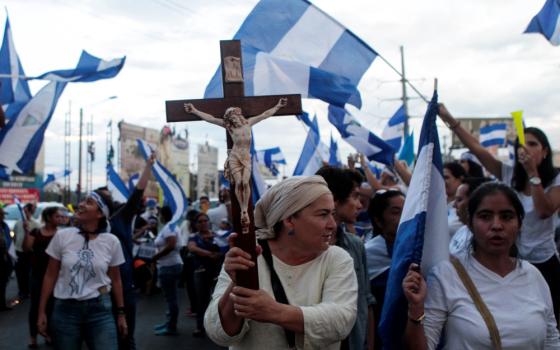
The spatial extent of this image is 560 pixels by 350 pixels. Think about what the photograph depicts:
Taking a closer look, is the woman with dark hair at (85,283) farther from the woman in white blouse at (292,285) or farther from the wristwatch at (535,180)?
the wristwatch at (535,180)

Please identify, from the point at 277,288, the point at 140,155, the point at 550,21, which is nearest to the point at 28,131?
the point at 277,288

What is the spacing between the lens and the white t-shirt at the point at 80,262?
4.99 m

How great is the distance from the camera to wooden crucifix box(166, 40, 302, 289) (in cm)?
248

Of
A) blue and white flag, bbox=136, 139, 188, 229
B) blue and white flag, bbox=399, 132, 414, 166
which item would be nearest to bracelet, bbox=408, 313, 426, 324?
blue and white flag, bbox=136, 139, 188, 229

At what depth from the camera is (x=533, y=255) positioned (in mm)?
4539

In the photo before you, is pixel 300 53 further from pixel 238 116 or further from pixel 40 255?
pixel 40 255

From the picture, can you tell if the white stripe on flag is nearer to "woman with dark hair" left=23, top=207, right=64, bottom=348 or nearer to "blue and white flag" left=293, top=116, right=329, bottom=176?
"blue and white flag" left=293, top=116, right=329, bottom=176

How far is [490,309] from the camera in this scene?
9.08ft

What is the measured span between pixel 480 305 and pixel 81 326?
10.7 feet

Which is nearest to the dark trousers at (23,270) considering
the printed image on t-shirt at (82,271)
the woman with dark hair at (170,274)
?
the woman with dark hair at (170,274)

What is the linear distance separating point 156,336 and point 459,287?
23.3ft

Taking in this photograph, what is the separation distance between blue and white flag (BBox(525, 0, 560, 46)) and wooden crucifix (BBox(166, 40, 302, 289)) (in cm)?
498

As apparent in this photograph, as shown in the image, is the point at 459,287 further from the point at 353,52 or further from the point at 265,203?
the point at 353,52

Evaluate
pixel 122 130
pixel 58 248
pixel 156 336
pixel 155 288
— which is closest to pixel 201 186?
pixel 122 130
